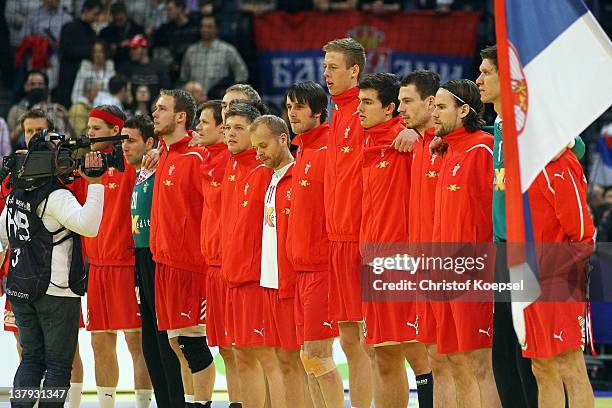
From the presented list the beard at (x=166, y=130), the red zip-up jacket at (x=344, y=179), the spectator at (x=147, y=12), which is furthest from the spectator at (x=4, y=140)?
the red zip-up jacket at (x=344, y=179)

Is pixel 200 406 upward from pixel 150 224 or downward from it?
downward

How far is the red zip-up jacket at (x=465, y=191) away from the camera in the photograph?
6.73m

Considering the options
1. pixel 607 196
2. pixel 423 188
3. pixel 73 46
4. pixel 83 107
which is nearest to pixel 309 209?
pixel 423 188

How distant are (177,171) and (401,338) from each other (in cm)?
235

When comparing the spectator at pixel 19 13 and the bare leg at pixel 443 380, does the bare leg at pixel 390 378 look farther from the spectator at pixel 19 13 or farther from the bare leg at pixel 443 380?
the spectator at pixel 19 13

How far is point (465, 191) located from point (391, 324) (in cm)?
98

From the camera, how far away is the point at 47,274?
26.0ft

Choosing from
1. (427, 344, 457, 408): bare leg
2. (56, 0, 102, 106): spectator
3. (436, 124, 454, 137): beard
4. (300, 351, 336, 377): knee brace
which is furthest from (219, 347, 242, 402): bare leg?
(56, 0, 102, 106): spectator

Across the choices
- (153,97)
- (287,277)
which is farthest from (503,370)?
(153,97)

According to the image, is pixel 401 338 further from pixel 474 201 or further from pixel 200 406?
pixel 200 406

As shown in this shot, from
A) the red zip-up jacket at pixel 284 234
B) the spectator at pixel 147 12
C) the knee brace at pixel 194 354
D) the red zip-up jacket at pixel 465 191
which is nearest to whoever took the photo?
the red zip-up jacket at pixel 465 191

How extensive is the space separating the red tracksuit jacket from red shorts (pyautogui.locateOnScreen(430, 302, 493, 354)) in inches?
52.0

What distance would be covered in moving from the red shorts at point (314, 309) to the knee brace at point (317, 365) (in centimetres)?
12

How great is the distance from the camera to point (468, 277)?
22.2 feet
